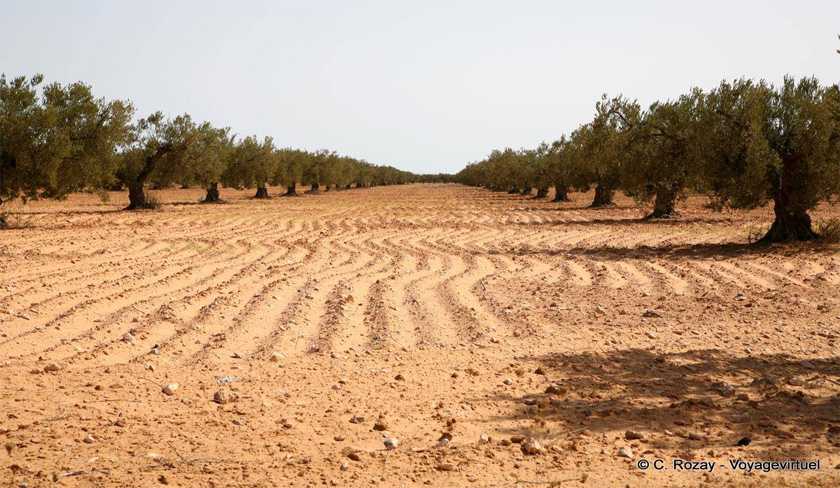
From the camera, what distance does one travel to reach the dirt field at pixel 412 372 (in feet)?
13.3

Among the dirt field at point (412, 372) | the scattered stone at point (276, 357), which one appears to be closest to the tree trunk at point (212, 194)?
the dirt field at point (412, 372)

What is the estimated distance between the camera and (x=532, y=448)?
4168mm

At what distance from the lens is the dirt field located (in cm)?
404

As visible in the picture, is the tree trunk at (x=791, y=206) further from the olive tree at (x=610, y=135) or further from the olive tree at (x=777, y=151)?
the olive tree at (x=610, y=135)

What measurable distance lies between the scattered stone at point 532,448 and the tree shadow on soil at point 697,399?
279mm

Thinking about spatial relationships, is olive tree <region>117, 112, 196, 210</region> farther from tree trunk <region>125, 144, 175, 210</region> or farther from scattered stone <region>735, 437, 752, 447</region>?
scattered stone <region>735, 437, 752, 447</region>

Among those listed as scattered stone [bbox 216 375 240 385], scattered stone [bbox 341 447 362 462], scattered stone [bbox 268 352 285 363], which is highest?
scattered stone [bbox 268 352 285 363]

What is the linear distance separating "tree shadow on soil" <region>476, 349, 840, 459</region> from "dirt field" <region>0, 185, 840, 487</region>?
0.9 inches

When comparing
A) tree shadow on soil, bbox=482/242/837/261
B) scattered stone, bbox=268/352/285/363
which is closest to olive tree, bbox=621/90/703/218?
tree shadow on soil, bbox=482/242/837/261

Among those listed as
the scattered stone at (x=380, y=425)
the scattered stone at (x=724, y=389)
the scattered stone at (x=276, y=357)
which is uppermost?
the scattered stone at (x=276, y=357)

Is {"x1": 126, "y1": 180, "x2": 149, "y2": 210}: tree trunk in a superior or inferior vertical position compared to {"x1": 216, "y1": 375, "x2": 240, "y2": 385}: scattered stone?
superior

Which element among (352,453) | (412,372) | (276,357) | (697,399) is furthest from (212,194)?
(352,453)

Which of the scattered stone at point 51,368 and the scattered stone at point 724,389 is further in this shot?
the scattered stone at point 51,368

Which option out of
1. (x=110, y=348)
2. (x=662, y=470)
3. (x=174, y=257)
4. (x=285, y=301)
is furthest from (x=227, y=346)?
(x=174, y=257)
